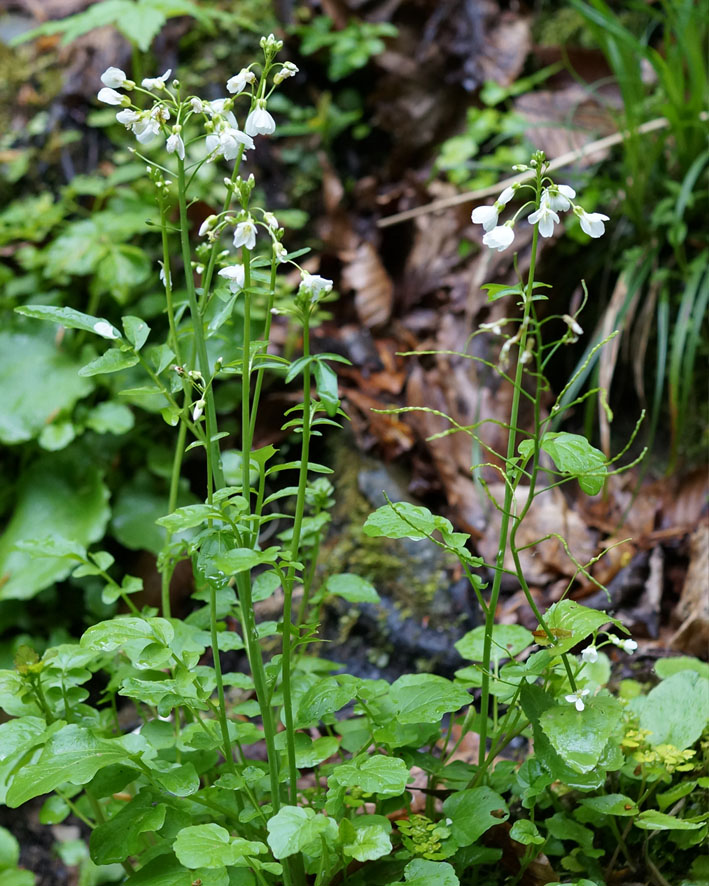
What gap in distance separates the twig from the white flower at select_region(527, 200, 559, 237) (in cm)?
143

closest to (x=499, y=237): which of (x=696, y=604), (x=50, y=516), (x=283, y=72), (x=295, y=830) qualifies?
(x=283, y=72)

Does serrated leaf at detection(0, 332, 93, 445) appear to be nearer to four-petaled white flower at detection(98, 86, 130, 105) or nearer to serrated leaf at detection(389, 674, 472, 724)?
four-petaled white flower at detection(98, 86, 130, 105)

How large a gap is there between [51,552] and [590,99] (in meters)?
2.34

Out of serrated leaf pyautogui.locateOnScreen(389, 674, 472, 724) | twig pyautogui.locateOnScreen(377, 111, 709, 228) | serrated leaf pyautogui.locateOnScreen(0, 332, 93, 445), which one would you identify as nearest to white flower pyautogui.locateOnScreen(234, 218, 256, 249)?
serrated leaf pyautogui.locateOnScreen(389, 674, 472, 724)

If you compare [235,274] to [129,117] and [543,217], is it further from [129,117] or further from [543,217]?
[543,217]

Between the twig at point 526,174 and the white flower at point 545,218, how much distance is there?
4.68ft

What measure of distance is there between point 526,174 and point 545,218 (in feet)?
5.82

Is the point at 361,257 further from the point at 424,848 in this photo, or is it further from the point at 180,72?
the point at 424,848

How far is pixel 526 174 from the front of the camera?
2477 mm

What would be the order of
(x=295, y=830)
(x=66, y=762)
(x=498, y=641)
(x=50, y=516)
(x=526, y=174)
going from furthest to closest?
(x=526, y=174) < (x=50, y=516) < (x=498, y=641) < (x=66, y=762) < (x=295, y=830)

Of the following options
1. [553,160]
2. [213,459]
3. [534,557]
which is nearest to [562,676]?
[213,459]

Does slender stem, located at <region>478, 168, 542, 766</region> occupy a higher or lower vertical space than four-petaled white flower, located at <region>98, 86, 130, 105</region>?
lower

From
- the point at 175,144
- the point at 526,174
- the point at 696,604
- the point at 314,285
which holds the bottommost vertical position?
the point at 696,604

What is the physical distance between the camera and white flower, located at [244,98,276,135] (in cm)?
84
